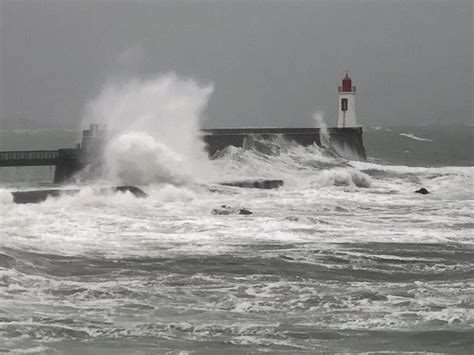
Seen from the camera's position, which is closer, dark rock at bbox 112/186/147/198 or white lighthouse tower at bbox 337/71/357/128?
dark rock at bbox 112/186/147/198

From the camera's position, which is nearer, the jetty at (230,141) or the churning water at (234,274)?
the churning water at (234,274)

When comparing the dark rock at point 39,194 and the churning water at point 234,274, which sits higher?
the dark rock at point 39,194

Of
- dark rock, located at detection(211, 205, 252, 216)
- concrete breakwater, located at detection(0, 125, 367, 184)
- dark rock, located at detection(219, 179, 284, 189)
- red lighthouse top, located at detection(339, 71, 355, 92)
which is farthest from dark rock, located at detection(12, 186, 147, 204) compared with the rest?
red lighthouse top, located at detection(339, 71, 355, 92)

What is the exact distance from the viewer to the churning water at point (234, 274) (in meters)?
9.95

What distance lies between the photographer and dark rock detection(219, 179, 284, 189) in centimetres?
2778

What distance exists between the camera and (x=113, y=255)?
48.2ft

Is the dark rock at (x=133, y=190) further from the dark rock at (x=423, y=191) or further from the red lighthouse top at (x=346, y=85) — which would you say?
the red lighthouse top at (x=346, y=85)

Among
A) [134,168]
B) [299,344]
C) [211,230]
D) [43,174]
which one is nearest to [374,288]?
[299,344]

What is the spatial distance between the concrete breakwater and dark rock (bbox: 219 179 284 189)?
440 cm

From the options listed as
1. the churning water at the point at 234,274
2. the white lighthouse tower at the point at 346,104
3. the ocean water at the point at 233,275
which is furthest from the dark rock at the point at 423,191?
the white lighthouse tower at the point at 346,104

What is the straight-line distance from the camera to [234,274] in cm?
1338

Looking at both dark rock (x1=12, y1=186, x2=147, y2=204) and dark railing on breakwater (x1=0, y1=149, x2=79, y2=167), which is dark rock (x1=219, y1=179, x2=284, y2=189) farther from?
dark rock (x1=12, y1=186, x2=147, y2=204)

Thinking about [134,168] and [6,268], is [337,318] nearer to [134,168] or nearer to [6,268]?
[6,268]

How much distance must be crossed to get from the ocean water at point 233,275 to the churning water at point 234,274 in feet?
0.09
